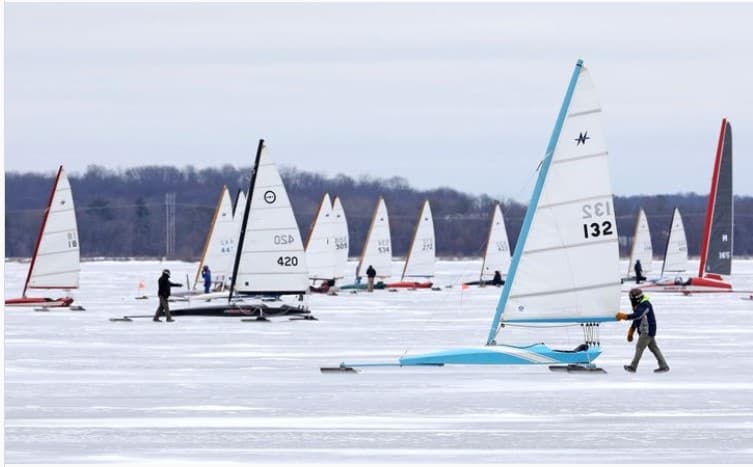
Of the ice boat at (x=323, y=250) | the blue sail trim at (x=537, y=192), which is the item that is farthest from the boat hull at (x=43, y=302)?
the blue sail trim at (x=537, y=192)

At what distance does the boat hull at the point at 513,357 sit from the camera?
67.3 ft

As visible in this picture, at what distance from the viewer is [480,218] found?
17800 cm

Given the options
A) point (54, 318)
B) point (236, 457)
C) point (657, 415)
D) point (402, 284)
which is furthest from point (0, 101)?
point (402, 284)

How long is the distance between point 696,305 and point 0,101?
29672mm

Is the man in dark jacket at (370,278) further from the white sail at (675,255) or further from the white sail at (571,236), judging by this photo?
the white sail at (571,236)

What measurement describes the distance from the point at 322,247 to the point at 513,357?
102 ft

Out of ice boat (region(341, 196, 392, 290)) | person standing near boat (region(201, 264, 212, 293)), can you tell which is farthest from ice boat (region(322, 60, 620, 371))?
ice boat (region(341, 196, 392, 290))

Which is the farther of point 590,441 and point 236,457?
point 590,441

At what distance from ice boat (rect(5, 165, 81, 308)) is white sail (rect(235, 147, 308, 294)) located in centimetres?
774

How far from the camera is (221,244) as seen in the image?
4753 centimetres

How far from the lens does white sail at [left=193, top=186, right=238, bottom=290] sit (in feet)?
154

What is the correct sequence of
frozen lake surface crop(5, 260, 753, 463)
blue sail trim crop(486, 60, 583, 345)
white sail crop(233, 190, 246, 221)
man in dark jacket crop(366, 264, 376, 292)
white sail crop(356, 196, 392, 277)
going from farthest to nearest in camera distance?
white sail crop(356, 196, 392, 277) < man in dark jacket crop(366, 264, 376, 292) < white sail crop(233, 190, 246, 221) < blue sail trim crop(486, 60, 583, 345) < frozen lake surface crop(5, 260, 753, 463)

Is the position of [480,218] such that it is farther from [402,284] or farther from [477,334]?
[477,334]

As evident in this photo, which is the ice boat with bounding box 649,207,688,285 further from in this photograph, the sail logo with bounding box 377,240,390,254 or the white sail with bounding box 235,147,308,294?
the white sail with bounding box 235,147,308,294
